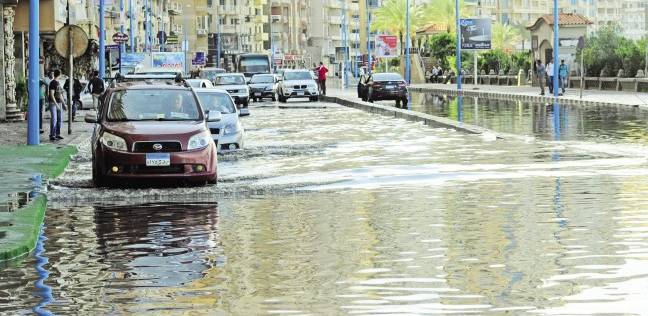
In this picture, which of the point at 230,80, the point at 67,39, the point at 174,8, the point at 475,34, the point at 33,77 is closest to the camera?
the point at 33,77

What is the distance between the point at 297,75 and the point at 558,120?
3410 cm

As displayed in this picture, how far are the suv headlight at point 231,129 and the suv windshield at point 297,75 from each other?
45250mm

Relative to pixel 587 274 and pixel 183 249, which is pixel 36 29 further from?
pixel 587 274

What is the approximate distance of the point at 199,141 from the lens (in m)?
22.5

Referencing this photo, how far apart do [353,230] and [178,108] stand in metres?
8.62

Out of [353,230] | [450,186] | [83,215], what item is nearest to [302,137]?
[450,186]

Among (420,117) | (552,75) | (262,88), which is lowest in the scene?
(420,117)

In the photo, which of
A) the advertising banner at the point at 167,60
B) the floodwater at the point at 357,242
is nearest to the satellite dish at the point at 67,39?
the floodwater at the point at 357,242

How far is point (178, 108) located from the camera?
24.0 metres

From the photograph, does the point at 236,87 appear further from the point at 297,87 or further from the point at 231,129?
the point at 231,129

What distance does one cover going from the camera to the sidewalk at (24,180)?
15164mm

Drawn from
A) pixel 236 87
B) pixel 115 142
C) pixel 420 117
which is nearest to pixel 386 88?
pixel 236 87

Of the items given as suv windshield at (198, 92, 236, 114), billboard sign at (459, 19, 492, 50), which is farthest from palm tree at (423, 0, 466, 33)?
suv windshield at (198, 92, 236, 114)

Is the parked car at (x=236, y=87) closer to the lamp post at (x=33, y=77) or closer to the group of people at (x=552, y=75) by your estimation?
the group of people at (x=552, y=75)
